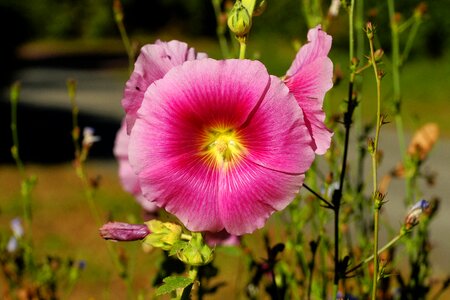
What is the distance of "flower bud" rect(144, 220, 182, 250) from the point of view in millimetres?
874

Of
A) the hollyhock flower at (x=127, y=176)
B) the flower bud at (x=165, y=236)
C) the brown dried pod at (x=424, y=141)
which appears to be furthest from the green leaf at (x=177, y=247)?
the brown dried pod at (x=424, y=141)

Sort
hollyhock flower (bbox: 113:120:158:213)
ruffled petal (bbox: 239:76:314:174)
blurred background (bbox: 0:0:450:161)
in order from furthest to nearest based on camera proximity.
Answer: blurred background (bbox: 0:0:450:161), hollyhock flower (bbox: 113:120:158:213), ruffled petal (bbox: 239:76:314:174)

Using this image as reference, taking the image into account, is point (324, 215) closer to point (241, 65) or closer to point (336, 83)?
point (336, 83)

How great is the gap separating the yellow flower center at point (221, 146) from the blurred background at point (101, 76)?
0.33 meters

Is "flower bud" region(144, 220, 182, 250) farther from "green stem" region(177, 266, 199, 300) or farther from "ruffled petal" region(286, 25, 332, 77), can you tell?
"ruffled petal" region(286, 25, 332, 77)

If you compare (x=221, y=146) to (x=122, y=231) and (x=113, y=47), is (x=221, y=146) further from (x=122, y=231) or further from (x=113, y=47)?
(x=113, y=47)

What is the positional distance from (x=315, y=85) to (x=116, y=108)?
11999 millimetres

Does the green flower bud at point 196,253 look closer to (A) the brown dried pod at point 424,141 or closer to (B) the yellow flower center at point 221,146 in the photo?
(B) the yellow flower center at point 221,146

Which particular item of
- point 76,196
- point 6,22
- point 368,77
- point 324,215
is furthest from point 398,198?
point 6,22

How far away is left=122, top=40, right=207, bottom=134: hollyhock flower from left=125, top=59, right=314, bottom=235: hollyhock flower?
2.5 inches

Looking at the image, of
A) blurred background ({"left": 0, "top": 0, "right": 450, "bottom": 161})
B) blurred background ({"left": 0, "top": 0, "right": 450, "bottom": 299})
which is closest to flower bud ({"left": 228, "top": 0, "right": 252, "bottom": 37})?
blurred background ({"left": 0, "top": 0, "right": 450, "bottom": 299})

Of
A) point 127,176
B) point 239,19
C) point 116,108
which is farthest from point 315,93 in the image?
point 116,108

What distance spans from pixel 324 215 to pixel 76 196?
5648mm

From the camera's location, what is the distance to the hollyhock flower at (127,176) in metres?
1.35
